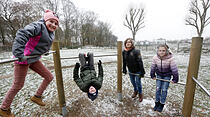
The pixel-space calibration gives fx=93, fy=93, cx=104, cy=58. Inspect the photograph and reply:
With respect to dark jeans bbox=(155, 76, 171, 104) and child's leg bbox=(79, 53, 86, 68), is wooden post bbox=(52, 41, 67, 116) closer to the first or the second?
child's leg bbox=(79, 53, 86, 68)

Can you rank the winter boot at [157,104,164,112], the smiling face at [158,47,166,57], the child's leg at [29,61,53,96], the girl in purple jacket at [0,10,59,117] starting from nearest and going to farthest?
the girl in purple jacket at [0,10,59,117], the child's leg at [29,61,53,96], the smiling face at [158,47,166,57], the winter boot at [157,104,164,112]

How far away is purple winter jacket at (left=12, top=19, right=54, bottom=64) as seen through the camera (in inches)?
39.8

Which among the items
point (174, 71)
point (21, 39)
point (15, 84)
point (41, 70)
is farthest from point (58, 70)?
point (174, 71)

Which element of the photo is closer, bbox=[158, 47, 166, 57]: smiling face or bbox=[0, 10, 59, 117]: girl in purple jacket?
bbox=[0, 10, 59, 117]: girl in purple jacket

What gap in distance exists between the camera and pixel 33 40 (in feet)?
4.11

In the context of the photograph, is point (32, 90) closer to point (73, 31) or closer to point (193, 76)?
point (193, 76)

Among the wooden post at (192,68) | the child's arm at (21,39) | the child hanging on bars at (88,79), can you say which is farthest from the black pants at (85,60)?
the wooden post at (192,68)

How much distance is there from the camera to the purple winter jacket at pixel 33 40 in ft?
3.31

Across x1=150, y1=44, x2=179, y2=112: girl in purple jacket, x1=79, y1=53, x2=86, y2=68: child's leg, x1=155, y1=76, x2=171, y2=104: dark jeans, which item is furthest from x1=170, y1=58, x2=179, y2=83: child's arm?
x1=79, y1=53, x2=86, y2=68: child's leg

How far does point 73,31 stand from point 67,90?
29.1 m

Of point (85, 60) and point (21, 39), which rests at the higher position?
point (21, 39)

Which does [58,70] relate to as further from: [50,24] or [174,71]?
[174,71]

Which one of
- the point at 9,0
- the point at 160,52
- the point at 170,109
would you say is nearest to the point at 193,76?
the point at 160,52

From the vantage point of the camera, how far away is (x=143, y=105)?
223cm
